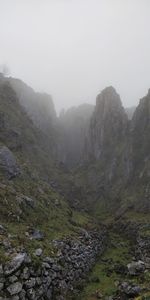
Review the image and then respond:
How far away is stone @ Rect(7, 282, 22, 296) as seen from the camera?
4075 cm

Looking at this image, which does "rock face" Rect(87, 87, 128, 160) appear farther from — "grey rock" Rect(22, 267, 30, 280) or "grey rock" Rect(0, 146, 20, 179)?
"grey rock" Rect(22, 267, 30, 280)

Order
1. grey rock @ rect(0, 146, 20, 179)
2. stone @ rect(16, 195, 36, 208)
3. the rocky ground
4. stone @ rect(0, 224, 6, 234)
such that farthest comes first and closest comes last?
grey rock @ rect(0, 146, 20, 179), stone @ rect(16, 195, 36, 208), stone @ rect(0, 224, 6, 234), the rocky ground

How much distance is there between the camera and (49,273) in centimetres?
4894

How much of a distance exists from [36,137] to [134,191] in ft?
152

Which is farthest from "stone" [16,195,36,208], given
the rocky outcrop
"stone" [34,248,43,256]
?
"stone" [34,248,43,256]

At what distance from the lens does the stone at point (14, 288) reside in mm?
40750

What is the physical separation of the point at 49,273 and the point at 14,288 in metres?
8.37

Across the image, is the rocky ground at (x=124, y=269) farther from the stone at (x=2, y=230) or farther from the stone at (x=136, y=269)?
the stone at (x=2, y=230)

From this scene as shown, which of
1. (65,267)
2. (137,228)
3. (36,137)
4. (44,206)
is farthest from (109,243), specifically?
(36,137)

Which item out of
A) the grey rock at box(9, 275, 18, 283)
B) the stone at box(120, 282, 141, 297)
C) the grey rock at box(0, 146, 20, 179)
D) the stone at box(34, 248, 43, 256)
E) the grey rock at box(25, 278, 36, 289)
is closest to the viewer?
the grey rock at box(9, 275, 18, 283)

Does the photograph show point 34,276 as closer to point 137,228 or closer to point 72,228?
point 72,228

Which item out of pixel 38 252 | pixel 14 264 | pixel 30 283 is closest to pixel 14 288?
pixel 14 264

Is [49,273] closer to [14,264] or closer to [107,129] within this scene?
[14,264]

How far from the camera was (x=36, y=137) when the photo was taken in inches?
6265
